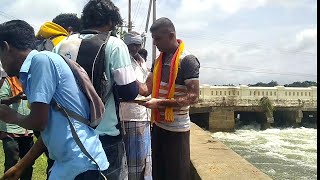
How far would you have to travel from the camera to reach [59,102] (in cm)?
178

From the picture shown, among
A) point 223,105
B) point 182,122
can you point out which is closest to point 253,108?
point 223,105

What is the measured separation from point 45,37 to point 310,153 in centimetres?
1770

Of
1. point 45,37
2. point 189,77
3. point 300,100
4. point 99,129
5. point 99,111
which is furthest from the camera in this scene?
point 300,100

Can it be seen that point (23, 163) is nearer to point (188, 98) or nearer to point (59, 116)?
point (59, 116)

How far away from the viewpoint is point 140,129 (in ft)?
9.55

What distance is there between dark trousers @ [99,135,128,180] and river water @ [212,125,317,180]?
416 inches

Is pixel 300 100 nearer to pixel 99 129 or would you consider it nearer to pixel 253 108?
pixel 253 108

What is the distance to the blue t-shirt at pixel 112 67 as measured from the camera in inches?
85.7

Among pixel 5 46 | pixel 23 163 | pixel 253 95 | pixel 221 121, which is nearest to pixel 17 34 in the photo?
pixel 5 46

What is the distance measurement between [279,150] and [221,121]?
7.40 m

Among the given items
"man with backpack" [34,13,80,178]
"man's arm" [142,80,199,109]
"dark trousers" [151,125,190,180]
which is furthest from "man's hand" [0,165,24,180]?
"dark trousers" [151,125,190,180]

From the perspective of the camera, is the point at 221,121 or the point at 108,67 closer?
the point at 108,67

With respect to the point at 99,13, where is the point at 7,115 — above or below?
below

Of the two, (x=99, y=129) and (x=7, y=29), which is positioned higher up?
(x=7, y=29)
